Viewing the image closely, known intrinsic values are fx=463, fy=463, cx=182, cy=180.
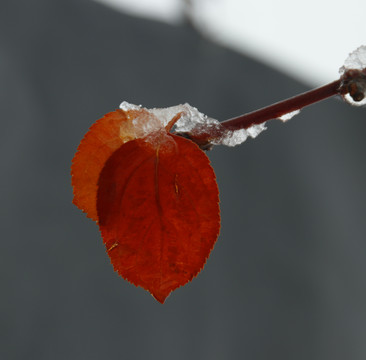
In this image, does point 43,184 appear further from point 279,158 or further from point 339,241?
point 339,241

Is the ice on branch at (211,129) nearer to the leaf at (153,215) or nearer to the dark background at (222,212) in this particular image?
the leaf at (153,215)

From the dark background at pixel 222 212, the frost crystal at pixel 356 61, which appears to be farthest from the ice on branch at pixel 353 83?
the dark background at pixel 222 212

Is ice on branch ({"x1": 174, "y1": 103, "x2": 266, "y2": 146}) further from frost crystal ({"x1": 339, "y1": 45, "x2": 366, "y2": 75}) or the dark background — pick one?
the dark background

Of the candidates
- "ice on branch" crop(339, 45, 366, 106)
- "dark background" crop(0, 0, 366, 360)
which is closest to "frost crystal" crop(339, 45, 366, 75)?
"ice on branch" crop(339, 45, 366, 106)

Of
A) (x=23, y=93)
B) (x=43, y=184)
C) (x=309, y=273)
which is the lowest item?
(x=309, y=273)

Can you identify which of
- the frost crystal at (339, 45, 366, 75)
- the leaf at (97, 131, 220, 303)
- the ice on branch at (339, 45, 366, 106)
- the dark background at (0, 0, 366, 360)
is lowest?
the leaf at (97, 131, 220, 303)

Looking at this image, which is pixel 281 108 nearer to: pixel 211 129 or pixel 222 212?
pixel 211 129

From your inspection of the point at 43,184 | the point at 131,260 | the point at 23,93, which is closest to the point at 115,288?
the point at 43,184
